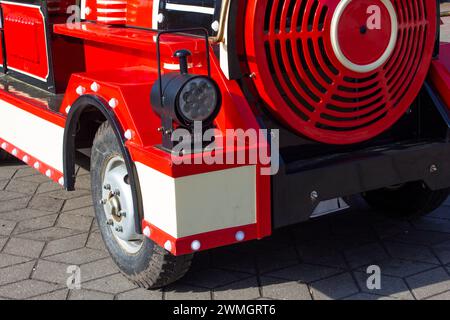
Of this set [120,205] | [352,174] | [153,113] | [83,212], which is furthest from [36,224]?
[352,174]

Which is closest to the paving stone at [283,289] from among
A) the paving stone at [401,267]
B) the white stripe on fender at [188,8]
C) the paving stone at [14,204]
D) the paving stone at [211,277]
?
the paving stone at [211,277]

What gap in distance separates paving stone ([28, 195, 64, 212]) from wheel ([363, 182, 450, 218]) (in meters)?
1.91

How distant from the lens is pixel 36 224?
4316 mm

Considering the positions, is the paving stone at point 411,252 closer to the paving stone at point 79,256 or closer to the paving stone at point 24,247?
the paving stone at point 79,256

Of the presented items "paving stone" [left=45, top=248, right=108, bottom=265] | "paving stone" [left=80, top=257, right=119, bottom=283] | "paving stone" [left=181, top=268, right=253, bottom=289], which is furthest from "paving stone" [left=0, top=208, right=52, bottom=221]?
"paving stone" [left=181, top=268, right=253, bottom=289]

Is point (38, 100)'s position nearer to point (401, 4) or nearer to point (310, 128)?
point (310, 128)

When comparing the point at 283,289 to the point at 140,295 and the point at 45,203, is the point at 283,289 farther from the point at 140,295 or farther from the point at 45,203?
the point at 45,203

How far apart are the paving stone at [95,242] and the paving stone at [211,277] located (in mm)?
621

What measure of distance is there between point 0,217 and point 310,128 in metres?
2.18

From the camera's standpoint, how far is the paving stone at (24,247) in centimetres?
390

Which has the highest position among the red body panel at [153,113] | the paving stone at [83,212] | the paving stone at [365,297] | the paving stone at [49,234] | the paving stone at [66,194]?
the red body panel at [153,113]

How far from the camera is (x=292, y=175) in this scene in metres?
3.06

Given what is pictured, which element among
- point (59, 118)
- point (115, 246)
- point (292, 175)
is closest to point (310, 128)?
point (292, 175)

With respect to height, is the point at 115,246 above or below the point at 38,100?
below
